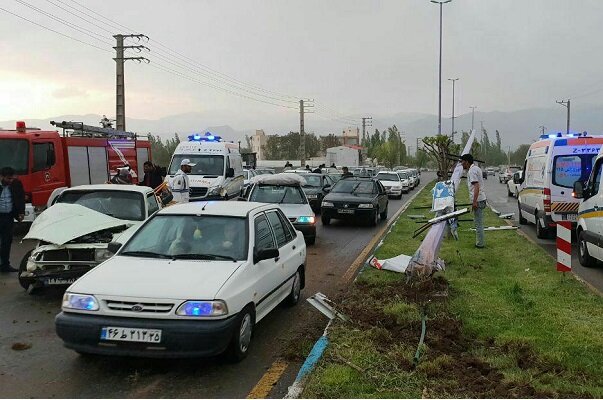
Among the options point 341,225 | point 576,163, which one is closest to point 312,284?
point 576,163

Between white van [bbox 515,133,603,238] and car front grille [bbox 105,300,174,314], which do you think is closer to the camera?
car front grille [bbox 105,300,174,314]

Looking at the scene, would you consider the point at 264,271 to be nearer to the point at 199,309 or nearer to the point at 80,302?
the point at 199,309

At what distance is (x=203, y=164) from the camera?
20.0m

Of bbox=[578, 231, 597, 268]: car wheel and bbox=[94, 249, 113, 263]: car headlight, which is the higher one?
bbox=[94, 249, 113, 263]: car headlight

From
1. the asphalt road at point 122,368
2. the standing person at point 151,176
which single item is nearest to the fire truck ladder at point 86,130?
the standing person at point 151,176

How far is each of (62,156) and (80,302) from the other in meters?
13.3

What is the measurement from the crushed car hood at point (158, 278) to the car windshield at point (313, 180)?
17.2m

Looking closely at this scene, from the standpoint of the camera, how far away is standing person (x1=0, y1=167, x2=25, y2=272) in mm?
9852

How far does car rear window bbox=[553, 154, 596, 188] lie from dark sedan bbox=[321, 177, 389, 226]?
5684 mm

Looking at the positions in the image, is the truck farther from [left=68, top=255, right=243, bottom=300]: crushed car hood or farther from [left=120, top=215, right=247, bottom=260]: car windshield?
[left=68, top=255, right=243, bottom=300]: crushed car hood

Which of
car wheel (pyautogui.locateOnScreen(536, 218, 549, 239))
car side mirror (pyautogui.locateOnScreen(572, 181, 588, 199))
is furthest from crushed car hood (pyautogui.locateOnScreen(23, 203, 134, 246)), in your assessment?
car wheel (pyautogui.locateOnScreen(536, 218, 549, 239))

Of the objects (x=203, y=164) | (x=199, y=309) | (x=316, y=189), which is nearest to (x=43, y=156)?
(x=203, y=164)

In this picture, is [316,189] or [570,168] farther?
[316,189]

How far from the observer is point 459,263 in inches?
397
